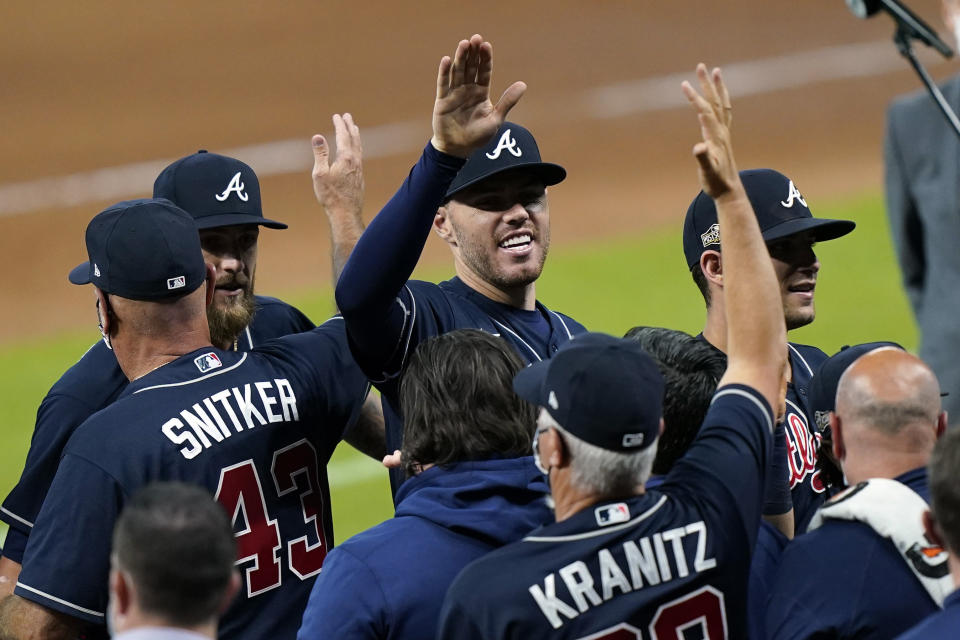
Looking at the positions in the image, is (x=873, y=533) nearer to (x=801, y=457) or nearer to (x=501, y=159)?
(x=801, y=457)

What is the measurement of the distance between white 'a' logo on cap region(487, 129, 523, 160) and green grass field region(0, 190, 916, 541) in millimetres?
4348

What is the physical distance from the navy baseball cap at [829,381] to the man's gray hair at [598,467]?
0.84 m

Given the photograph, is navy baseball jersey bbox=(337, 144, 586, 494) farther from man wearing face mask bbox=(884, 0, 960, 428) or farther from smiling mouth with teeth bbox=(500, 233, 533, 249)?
man wearing face mask bbox=(884, 0, 960, 428)

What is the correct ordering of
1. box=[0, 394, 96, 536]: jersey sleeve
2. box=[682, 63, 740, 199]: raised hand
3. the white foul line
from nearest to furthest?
box=[682, 63, 740, 199]: raised hand < box=[0, 394, 96, 536]: jersey sleeve < the white foul line

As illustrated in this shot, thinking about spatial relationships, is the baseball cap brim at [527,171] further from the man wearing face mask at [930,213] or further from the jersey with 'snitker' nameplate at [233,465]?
the man wearing face mask at [930,213]

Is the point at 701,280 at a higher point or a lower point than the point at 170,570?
higher

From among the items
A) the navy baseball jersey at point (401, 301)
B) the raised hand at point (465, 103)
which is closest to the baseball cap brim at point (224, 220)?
the navy baseball jersey at point (401, 301)

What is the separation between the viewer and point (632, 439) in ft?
8.97

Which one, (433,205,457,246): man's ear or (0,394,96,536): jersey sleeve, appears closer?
(0,394,96,536): jersey sleeve

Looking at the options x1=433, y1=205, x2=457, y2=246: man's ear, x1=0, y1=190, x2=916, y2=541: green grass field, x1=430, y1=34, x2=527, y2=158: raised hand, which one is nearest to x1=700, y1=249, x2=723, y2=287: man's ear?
x1=433, y1=205, x2=457, y2=246: man's ear

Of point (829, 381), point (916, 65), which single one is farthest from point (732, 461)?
point (916, 65)

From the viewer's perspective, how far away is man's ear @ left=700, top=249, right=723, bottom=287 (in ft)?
14.0

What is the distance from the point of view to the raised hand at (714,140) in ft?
9.75

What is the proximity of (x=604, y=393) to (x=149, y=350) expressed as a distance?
139 cm
